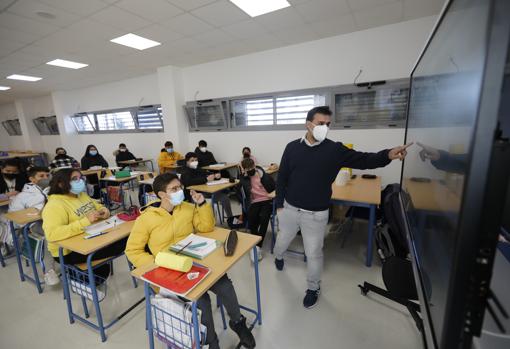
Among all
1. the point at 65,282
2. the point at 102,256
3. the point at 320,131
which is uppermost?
the point at 320,131

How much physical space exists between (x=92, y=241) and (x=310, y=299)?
1.85 metres

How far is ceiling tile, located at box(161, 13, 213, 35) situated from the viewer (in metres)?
3.23

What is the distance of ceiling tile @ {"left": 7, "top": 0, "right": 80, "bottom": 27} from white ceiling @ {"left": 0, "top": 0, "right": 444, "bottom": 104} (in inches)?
0.4

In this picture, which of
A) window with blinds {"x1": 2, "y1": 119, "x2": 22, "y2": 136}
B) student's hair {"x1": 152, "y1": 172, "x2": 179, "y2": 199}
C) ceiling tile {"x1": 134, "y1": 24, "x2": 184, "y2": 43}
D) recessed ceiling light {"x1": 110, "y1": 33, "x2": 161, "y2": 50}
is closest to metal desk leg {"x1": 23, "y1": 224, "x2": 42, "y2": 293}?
student's hair {"x1": 152, "y1": 172, "x2": 179, "y2": 199}

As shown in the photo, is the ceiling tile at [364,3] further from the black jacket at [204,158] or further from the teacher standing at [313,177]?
the black jacket at [204,158]

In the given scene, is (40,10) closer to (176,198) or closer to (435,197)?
(176,198)

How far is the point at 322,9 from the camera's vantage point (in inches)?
122

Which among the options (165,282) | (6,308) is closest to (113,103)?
(6,308)

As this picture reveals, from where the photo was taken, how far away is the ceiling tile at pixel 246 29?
3.48 m

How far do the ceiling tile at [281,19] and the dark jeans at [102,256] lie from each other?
3.39m

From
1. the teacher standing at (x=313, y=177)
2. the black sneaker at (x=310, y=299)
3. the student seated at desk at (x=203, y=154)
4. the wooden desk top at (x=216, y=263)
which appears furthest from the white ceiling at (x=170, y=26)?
the black sneaker at (x=310, y=299)

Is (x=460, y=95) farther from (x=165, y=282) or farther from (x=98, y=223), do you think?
(x=98, y=223)

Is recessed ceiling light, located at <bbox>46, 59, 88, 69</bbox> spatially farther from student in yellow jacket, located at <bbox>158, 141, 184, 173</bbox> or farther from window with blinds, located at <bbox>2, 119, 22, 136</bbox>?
window with blinds, located at <bbox>2, 119, 22, 136</bbox>

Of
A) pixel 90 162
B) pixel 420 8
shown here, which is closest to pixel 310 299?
pixel 420 8
